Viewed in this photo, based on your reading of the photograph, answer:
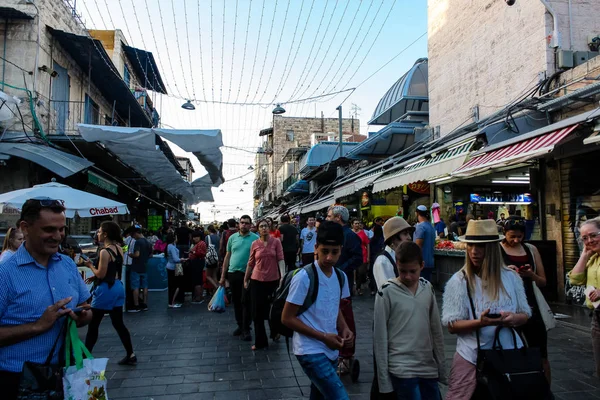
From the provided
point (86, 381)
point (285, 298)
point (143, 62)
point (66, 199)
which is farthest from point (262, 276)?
point (143, 62)

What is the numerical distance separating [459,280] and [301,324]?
40.0 inches

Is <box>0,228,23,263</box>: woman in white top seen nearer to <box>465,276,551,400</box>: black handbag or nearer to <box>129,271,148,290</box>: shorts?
<box>465,276,551,400</box>: black handbag

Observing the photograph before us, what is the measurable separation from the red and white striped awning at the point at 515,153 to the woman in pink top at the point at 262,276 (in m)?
3.85

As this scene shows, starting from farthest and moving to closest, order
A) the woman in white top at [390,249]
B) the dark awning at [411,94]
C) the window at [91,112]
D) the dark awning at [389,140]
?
the dark awning at [411,94] → the dark awning at [389,140] → the window at [91,112] → the woman in white top at [390,249]

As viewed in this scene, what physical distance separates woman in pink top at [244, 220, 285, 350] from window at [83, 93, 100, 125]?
12.8m

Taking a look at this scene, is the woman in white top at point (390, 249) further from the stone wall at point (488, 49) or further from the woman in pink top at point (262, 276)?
the stone wall at point (488, 49)

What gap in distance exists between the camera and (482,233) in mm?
2908

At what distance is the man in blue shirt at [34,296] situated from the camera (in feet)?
7.47

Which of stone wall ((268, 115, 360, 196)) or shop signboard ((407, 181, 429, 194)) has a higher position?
stone wall ((268, 115, 360, 196))

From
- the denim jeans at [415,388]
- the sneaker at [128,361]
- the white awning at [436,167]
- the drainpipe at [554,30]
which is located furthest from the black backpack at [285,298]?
the drainpipe at [554,30]

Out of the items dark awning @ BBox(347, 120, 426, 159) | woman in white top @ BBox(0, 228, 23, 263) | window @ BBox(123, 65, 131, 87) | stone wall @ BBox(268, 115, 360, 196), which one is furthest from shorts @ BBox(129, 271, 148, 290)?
stone wall @ BBox(268, 115, 360, 196)

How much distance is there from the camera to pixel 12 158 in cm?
1295

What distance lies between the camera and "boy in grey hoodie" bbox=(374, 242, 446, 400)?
2805mm

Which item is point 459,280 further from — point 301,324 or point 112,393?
point 112,393
